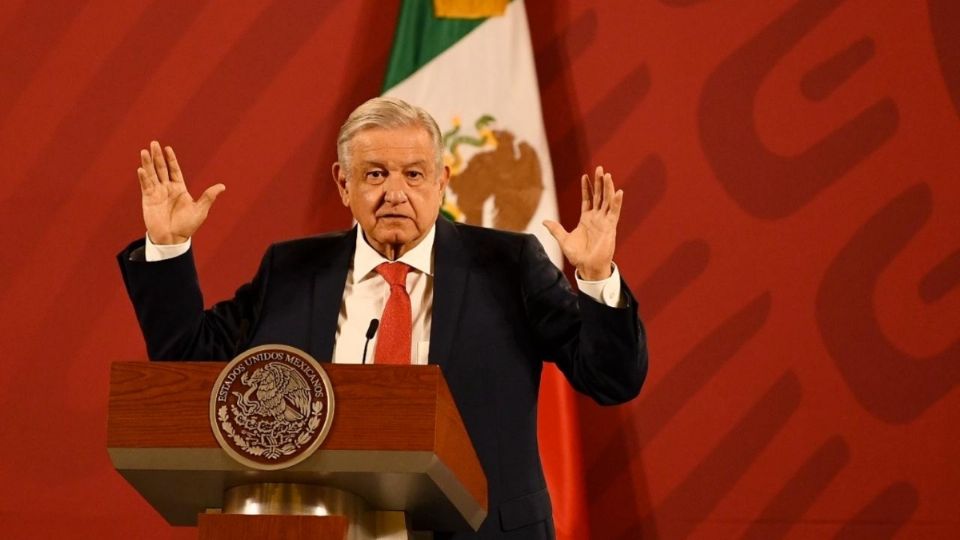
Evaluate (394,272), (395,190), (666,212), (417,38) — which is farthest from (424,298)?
(417,38)

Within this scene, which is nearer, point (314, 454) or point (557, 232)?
point (314, 454)

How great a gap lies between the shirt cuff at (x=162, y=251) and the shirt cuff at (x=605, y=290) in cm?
67

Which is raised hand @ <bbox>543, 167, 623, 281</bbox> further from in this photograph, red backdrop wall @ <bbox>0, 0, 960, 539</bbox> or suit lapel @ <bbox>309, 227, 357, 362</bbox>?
red backdrop wall @ <bbox>0, 0, 960, 539</bbox>

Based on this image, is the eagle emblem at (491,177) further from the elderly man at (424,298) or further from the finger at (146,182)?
the finger at (146,182)

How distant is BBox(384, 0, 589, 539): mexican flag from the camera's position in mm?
3510

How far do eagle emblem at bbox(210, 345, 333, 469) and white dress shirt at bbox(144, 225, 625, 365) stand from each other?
0.49 metres

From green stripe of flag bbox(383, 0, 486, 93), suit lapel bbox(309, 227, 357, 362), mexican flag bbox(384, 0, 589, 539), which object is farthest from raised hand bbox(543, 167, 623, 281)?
green stripe of flag bbox(383, 0, 486, 93)

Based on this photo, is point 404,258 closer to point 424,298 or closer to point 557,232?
point 424,298

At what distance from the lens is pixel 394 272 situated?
218 centimetres

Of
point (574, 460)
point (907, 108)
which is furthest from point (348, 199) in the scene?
point (907, 108)

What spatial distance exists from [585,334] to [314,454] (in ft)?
2.04

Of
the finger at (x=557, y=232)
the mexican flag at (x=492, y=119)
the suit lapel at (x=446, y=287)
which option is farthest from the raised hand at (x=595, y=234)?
the mexican flag at (x=492, y=119)

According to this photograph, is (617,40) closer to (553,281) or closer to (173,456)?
(553,281)

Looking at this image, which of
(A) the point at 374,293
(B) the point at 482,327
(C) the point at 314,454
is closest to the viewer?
(C) the point at 314,454
